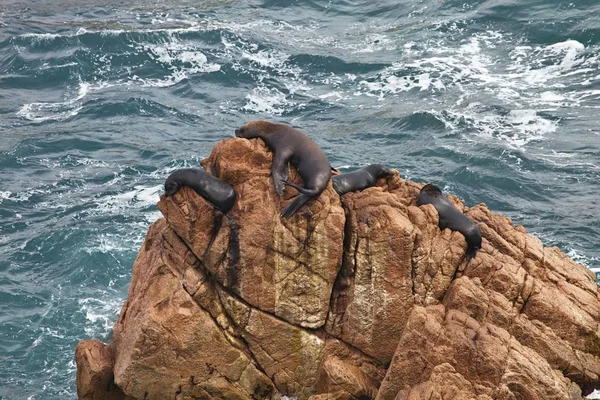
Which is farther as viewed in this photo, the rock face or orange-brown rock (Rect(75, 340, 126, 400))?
orange-brown rock (Rect(75, 340, 126, 400))

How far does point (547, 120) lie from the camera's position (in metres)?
38.4

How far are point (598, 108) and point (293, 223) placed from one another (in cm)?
2510

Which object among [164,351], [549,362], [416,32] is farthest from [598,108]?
[164,351]

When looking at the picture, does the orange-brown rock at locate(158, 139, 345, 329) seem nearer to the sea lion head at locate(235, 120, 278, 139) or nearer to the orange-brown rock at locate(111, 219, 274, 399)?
the orange-brown rock at locate(111, 219, 274, 399)

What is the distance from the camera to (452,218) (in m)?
19.5

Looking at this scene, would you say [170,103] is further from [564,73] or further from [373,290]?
[373,290]

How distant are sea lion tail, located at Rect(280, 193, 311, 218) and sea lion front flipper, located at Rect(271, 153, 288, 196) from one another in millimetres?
357

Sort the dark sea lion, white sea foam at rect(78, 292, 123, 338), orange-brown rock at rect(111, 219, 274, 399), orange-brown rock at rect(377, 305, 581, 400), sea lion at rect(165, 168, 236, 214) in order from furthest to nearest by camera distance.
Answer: white sea foam at rect(78, 292, 123, 338) → the dark sea lion → sea lion at rect(165, 168, 236, 214) → orange-brown rock at rect(111, 219, 274, 399) → orange-brown rock at rect(377, 305, 581, 400)

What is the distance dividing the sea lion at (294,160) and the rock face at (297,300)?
222 mm

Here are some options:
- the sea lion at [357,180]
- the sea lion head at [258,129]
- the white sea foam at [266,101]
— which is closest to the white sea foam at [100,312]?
the sea lion head at [258,129]

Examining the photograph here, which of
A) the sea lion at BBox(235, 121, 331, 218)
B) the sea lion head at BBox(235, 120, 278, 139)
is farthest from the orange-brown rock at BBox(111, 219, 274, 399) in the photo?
the sea lion head at BBox(235, 120, 278, 139)

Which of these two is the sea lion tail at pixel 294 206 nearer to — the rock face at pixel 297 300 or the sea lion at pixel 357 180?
the rock face at pixel 297 300

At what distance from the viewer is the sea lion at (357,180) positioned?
781 inches

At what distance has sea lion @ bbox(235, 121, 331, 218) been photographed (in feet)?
60.3
